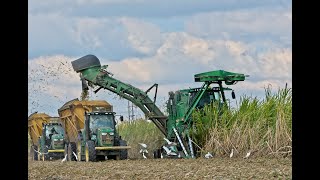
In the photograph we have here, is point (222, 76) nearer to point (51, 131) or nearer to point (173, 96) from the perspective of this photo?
point (173, 96)

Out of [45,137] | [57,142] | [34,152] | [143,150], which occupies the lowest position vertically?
[34,152]

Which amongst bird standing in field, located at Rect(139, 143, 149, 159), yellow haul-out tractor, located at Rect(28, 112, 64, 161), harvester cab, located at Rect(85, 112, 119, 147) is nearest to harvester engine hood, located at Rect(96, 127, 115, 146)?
harvester cab, located at Rect(85, 112, 119, 147)

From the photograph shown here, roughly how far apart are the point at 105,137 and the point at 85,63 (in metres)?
4.02

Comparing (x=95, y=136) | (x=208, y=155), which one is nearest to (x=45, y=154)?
(x=95, y=136)

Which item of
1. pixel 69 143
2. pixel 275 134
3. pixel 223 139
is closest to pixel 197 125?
pixel 223 139

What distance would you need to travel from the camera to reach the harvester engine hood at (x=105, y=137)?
24.2m

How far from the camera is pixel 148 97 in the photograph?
27.0 m

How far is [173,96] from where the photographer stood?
85.7 ft

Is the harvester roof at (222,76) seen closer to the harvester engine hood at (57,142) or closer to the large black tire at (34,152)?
the harvester engine hood at (57,142)

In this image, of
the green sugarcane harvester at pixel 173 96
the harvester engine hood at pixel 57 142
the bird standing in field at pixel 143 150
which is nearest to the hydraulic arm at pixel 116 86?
the green sugarcane harvester at pixel 173 96

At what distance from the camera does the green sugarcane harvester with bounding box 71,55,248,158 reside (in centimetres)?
2470

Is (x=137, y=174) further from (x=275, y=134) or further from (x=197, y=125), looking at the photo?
(x=197, y=125)

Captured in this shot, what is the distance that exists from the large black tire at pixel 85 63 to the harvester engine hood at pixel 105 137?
348 centimetres
